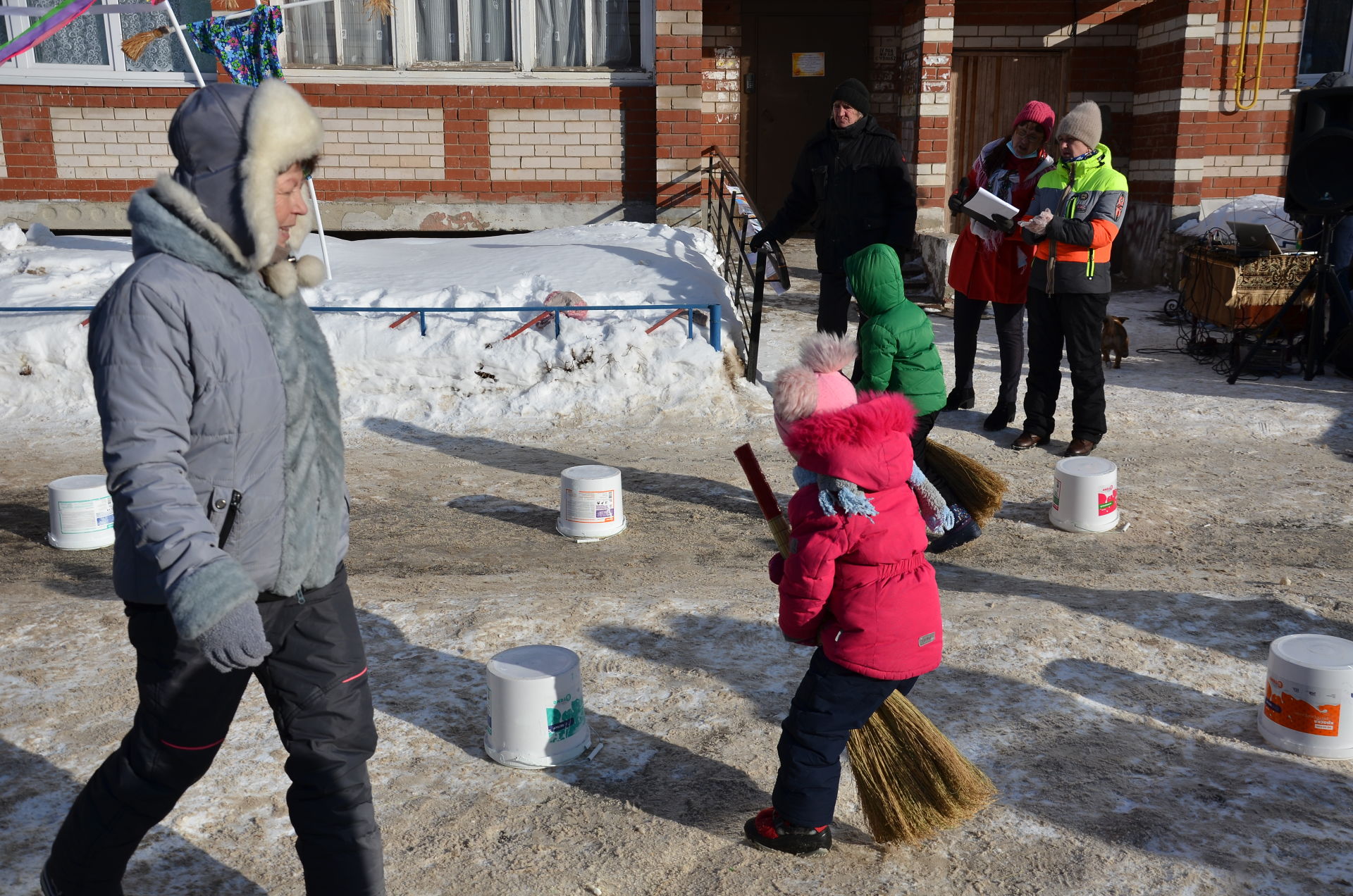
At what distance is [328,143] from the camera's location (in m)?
12.2

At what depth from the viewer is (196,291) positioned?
2.15 meters

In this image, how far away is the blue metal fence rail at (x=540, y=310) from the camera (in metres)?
7.92

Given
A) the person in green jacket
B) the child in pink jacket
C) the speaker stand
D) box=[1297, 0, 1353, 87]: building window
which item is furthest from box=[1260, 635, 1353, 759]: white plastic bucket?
box=[1297, 0, 1353, 87]: building window

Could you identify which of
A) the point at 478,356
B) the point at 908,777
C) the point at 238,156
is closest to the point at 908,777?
the point at 908,777

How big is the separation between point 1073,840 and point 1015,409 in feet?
15.0

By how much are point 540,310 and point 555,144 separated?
5.08 meters

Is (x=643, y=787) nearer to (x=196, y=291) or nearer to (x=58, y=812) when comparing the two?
(x=58, y=812)

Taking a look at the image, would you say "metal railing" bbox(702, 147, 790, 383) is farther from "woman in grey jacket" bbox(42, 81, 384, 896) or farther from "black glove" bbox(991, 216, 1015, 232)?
"woman in grey jacket" bbox(42, 81, 384, 896)

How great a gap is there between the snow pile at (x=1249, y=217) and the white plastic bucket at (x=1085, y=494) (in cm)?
692

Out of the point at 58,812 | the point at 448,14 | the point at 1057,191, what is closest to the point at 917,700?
the point at 58,812

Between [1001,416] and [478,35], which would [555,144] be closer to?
[478,35]

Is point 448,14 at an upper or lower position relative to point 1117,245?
upper

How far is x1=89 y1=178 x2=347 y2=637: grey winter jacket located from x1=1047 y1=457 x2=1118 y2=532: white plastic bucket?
3.97 meters

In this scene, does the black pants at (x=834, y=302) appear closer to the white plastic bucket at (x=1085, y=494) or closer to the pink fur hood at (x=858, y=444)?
the white plastic bucket at (x=1085, y=494)
